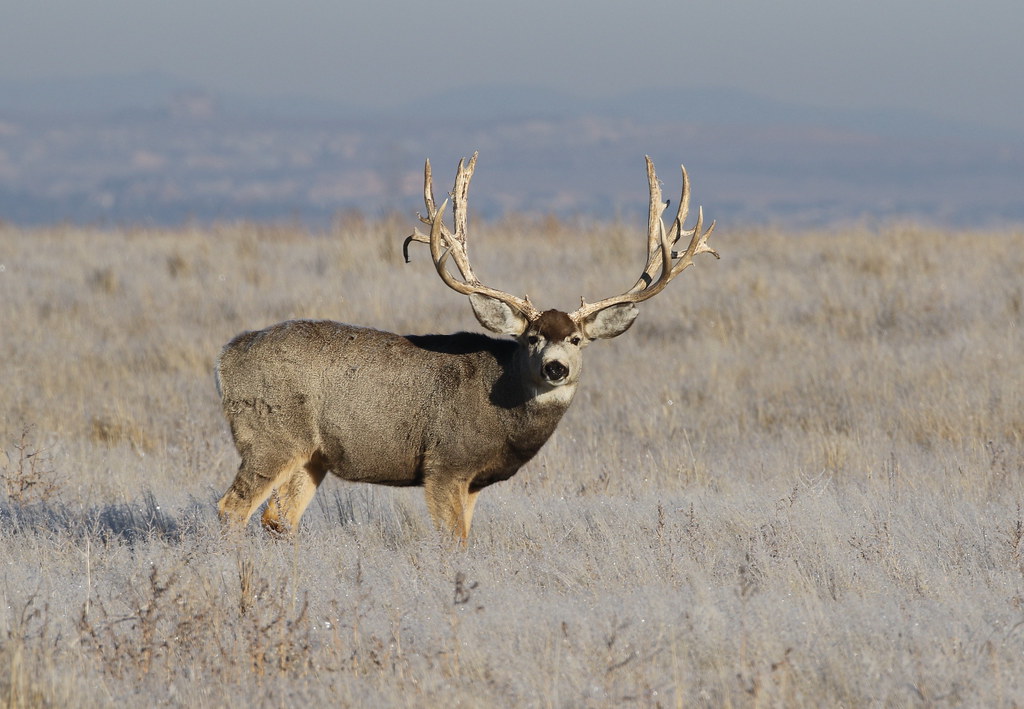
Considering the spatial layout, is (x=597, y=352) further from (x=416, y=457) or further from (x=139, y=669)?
(x=139, y=669)

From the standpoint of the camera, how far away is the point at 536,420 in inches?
269

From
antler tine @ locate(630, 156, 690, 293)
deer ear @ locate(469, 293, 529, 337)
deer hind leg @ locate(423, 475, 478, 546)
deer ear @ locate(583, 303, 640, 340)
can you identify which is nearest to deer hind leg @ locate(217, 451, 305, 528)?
deer hind leg @ locate(423, 475, 478, 546)

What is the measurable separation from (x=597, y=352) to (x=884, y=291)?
346 centimetres

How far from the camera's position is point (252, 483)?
6801mm

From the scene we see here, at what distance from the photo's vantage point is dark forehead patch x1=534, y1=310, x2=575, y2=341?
22.0 ft

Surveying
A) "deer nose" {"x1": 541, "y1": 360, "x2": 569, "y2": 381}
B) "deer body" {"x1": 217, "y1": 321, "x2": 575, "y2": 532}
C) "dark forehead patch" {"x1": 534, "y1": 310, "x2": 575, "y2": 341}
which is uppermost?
"dark forehead patch" {"x1": 534, "y1": 310, "x2": 575, "y2": 341}

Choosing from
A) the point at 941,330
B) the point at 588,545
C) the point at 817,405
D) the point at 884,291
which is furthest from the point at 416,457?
the point at 884,291

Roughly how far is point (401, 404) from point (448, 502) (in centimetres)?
56

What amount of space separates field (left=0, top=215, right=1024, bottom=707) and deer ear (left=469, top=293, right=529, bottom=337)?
104cm

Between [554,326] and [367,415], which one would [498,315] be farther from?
[367,415]

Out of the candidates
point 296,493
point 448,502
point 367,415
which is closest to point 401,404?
point 367,415

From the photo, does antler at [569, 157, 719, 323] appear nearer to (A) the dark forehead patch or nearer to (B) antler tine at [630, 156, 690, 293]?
(B) antler tine at [630, 156, 690, 293]

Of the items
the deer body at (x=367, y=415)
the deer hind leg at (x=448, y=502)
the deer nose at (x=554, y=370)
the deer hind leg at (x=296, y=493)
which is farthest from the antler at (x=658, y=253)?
the deer hind leg at (x=296, y=493)

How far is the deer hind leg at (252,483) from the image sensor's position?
6.79 meters
